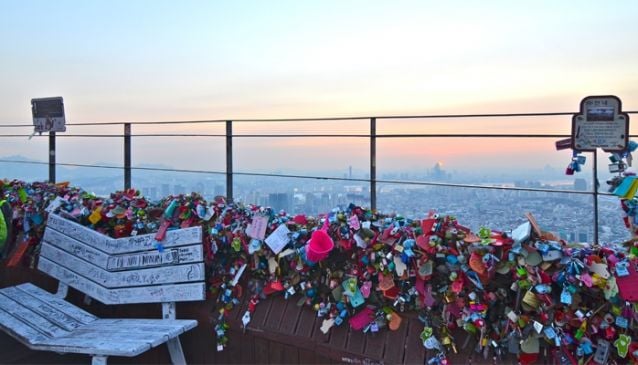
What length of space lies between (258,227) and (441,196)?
1.30 m

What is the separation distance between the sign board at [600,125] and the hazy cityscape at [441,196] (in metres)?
0.23

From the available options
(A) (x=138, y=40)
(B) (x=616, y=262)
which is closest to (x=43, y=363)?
(B) (x=616, y=262)

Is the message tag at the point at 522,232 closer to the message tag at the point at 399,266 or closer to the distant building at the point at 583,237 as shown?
the distant building at the point at 583,237

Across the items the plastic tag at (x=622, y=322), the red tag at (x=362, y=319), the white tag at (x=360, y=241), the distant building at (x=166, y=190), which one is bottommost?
the red tag at (x=362, y=319)

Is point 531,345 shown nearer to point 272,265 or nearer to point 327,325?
point 327,325

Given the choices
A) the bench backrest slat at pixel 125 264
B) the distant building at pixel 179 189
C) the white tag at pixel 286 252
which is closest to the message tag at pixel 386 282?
the white tag at pixel 286 252

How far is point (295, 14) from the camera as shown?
4750 mm

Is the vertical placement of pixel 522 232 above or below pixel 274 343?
above

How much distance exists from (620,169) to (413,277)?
1.33 meters

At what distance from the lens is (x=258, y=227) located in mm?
3102

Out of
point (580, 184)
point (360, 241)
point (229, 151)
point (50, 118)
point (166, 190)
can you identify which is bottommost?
point (360, 241)

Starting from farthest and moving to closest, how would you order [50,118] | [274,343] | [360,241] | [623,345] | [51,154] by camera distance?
[51,154], [50,118], [274,343], [360,241], [623,345]

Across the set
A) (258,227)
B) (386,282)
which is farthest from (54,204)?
(386,282)

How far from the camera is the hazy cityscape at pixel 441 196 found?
104 inches
